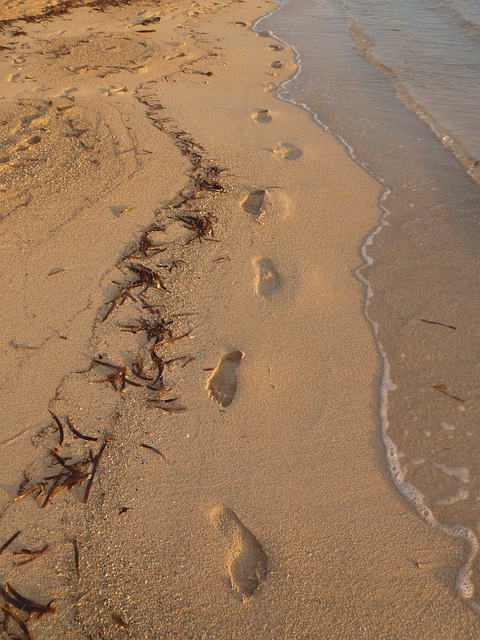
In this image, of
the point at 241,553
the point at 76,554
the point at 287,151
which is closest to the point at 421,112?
the point at 287,151

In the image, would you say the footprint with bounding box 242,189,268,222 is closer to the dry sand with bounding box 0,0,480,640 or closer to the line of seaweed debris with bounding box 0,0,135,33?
the dry sand with bounding box 0,0,480,640

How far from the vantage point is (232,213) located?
136 inches

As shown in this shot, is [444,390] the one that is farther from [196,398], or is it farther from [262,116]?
[262,116]

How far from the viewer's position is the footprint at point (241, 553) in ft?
5.67

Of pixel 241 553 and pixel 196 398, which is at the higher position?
pixel 196 398

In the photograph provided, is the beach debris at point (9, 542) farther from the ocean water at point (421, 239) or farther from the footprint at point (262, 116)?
the footprint at point (262, 116)

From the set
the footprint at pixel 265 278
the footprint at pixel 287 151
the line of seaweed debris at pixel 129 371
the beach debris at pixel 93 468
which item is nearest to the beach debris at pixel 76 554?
the line of seaweed debris at pixel 129 371

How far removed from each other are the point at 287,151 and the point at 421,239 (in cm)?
158

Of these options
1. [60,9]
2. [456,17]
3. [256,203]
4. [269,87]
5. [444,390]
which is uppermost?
[60,9]

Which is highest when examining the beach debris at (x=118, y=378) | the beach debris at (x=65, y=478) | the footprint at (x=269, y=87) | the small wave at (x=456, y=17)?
the small wave at (x=456, y=17)

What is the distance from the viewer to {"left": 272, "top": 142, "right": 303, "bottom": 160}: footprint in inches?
167

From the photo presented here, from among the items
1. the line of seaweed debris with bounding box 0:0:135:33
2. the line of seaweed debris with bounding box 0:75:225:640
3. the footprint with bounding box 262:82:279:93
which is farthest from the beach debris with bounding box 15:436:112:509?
the line of seaweed debris with bounding box 0:0:135:33

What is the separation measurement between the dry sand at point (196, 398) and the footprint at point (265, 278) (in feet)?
0.06

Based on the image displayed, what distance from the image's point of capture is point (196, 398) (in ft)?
7.44
